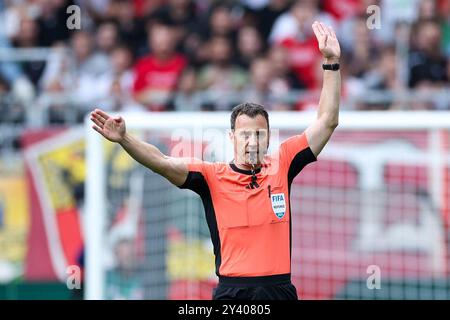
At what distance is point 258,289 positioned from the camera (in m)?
6.72

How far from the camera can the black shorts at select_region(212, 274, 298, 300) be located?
22.0ft

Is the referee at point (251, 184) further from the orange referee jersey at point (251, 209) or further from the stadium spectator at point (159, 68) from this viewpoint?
the stadium spectator at point (159, 68)

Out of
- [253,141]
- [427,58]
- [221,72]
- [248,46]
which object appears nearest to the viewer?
[253,141]

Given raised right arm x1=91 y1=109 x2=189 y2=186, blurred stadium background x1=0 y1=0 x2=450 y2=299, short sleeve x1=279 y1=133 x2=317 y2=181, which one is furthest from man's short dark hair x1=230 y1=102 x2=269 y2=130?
blurred stadium background x1=0 y1=0 x2=450 y2=299

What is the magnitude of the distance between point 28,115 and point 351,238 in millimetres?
4540

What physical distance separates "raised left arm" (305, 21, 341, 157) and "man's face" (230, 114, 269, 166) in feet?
1.26

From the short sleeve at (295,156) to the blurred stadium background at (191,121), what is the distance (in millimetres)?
3283

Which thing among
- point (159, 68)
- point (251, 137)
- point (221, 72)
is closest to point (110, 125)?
point (251, 137)

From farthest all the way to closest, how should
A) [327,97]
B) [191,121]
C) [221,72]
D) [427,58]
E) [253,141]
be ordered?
[221,72]
[427,58]
[191,121]
[327,97]
[253,141]

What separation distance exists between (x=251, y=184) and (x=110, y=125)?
92 cm

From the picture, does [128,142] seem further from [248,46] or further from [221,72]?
[248,46]

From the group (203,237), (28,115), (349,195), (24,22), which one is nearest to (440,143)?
(349,195)

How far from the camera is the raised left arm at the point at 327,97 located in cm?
704

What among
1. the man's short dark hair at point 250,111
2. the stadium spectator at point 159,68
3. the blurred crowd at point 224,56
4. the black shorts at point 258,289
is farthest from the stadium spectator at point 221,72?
the black shorts at point 258,289
